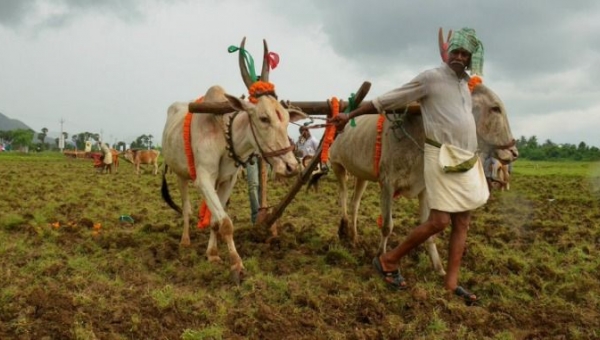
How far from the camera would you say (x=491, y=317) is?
388cm

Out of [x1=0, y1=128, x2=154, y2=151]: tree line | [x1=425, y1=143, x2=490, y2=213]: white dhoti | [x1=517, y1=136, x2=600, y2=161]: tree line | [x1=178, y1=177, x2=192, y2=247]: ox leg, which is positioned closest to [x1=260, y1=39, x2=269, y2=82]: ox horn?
Answer: [x1=425, y1=143, x2=490, y2=213]: white dhoti

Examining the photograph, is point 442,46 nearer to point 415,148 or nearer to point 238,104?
point 415,148

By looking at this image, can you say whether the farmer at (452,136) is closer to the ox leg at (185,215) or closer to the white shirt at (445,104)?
the white shirt at (445,104)

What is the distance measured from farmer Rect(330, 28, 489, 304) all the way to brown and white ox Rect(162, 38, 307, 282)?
56 cm

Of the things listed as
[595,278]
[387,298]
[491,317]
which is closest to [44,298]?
[387,298]

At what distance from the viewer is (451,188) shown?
13.9ft

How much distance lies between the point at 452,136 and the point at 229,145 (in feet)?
6.52

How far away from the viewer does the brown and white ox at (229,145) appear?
448 cm

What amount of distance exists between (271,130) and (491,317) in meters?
2.18

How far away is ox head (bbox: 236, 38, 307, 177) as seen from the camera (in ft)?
14.4

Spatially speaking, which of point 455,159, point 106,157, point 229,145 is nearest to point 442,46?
point 455,159

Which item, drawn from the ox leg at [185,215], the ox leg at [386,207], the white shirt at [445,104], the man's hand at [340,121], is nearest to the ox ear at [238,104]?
the man's hand at [340,121]

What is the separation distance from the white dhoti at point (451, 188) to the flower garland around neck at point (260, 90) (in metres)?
1.41

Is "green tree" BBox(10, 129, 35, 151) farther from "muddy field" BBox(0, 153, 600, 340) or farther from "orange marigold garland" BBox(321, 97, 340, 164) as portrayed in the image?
"orange marigold garland" BBox(321, 97, 340, 164)
